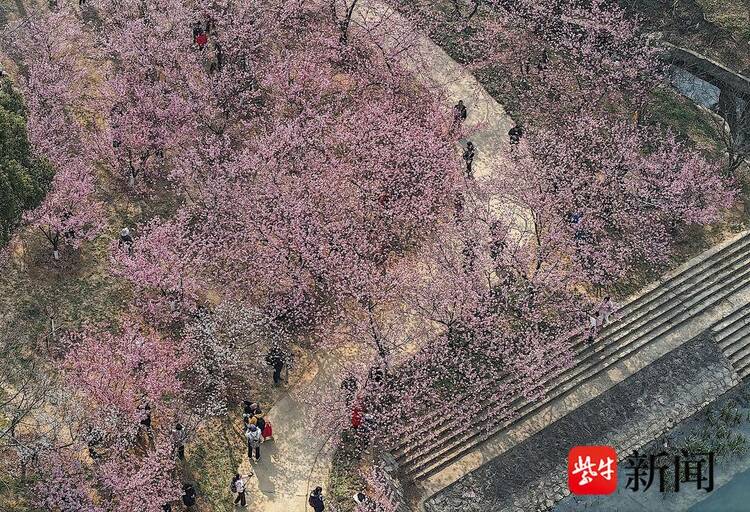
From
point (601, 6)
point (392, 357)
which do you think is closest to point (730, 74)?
point (601, 6)

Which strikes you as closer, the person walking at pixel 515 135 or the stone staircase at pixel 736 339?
the stone staircase at pixel 736 339

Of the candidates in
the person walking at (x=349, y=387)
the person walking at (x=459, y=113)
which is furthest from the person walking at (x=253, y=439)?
the person walking at (x=459, y=113)

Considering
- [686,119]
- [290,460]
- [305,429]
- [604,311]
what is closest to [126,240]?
[305,429]

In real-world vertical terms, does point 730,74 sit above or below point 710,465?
above

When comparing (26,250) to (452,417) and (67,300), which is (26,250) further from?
(452,417)

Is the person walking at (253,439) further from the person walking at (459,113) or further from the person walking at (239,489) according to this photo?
the person walking at (459,113)
